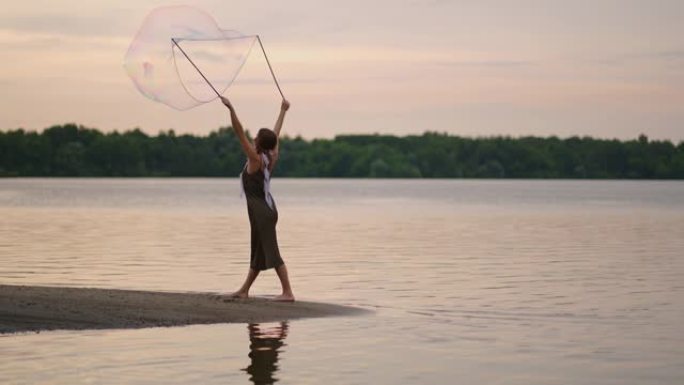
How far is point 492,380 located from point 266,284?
35.2ft

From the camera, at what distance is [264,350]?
49.5ft

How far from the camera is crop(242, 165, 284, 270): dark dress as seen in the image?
58.3 feet

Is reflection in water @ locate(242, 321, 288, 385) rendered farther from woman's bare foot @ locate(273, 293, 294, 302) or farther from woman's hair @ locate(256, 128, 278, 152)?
woman's hair @ locate(256, 128, 278, 152)

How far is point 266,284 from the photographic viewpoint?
23.9m

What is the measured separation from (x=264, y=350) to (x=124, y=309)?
273 centimetres

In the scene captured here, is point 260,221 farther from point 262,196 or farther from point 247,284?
point 247,284

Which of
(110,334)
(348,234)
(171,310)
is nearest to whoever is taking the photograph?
(110,334)

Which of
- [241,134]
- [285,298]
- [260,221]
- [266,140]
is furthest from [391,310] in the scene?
[241,134]

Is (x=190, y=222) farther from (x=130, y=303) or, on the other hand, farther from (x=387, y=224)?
(x=130, y=303)

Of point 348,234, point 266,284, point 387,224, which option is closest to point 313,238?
point 348,234

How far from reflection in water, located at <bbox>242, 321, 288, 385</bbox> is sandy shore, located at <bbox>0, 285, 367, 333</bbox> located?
2.15 ft

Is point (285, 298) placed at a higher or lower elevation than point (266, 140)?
lower

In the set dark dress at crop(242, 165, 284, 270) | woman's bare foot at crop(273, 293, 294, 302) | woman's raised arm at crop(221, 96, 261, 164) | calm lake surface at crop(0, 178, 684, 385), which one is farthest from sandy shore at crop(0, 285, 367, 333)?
woman's raised arm at crop(221, 96, 261, 164)

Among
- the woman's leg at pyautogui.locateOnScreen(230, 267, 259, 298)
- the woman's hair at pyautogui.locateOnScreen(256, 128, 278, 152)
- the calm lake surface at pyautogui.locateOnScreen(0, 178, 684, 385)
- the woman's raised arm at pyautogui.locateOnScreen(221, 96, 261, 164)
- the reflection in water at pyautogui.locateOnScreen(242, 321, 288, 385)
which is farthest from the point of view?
the woman's leg at pyautogui.locateOnScreen(230, 267, 259, 298)
